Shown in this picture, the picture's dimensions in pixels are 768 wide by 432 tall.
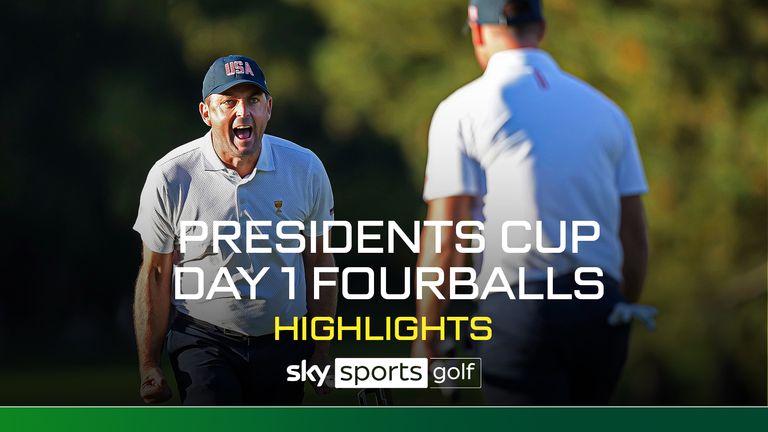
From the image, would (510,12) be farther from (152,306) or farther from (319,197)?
(152,306)

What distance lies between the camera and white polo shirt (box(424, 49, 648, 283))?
14.3 feet

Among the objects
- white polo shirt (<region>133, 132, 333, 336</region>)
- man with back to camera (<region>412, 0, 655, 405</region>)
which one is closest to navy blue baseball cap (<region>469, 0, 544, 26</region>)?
man with back to camera (<region>412, 0, 655, 405</region>)

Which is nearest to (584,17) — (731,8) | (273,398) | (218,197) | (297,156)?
(731,8)

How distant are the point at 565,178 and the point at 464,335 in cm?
73

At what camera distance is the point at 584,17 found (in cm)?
501

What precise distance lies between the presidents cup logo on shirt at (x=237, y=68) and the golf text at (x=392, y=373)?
1.14m

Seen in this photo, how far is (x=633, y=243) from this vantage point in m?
4.56

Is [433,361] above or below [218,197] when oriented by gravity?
below

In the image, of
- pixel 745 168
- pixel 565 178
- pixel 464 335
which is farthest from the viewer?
pixel 745 168

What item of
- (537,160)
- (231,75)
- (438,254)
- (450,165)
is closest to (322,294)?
(438,254)

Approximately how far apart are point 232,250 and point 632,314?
1.51 m

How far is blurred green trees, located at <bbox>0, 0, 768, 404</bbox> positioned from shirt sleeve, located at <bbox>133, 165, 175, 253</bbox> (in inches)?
2.1

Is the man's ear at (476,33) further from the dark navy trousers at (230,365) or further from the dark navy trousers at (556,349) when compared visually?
the dark navy trousers at (230,365)

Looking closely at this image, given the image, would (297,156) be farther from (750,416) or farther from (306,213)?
(750,416)
